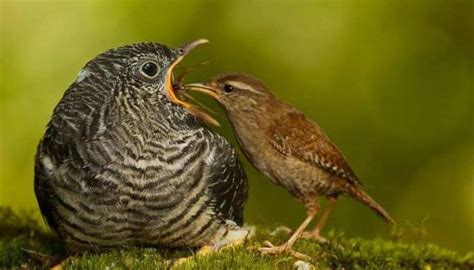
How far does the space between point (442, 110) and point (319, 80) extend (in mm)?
1171

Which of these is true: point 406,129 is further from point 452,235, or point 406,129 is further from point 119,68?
point 119,68

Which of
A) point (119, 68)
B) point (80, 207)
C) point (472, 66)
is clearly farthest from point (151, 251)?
point (472, 66)

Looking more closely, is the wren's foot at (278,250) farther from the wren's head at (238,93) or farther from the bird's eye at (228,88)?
the bird's eye at (228,88)

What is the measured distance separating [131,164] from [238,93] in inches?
36.7

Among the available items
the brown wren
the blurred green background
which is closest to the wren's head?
the brown wren

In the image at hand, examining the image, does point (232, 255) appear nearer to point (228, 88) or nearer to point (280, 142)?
point (280, 142)

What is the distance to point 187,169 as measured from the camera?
391 cm

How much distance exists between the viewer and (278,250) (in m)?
4.08

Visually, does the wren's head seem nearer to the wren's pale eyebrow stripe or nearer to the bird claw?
→ the wren's pale eyebrow stripe

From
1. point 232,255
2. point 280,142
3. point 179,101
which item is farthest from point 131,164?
point 280,142

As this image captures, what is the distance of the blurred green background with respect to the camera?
8008 millimetres

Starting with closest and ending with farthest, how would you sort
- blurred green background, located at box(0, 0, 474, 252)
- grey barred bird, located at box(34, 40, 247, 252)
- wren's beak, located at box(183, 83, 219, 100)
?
grey barred bird, located at box(34, 40, 247, 252)
wren's beak, located at box(183, 83, 219, 100)
blurred green background, located at box(0, 0, 474, 252)

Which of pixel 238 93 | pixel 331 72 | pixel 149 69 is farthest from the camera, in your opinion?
pixel 331 72

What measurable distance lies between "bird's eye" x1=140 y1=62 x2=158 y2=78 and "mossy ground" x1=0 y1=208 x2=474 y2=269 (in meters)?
0.77
